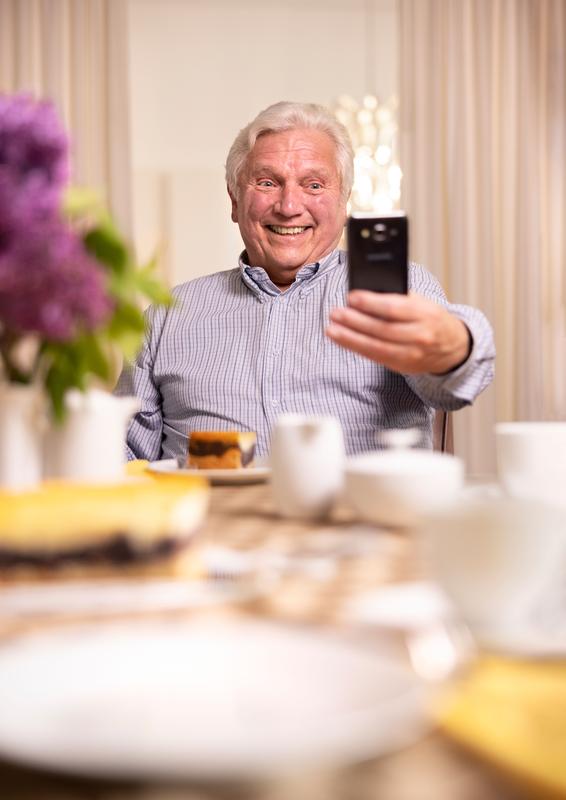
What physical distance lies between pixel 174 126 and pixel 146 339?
386cm

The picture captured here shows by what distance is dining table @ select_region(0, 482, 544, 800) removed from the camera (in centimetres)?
37

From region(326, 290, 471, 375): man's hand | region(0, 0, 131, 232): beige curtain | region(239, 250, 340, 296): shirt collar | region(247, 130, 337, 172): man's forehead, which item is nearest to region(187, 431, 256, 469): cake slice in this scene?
region(326, 290, 471, 375): man's hand

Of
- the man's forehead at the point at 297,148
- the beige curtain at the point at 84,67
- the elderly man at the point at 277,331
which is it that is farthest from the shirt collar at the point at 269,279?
the beige curtain at the point at 84,67

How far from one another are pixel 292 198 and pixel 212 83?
12.0 ft

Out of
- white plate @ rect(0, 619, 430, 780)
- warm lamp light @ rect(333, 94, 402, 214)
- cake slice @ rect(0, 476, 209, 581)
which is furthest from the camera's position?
warm lamp light @ rect(333, 94, 402, 214)

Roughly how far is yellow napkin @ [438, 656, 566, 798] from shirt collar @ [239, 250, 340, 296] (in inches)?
63.6

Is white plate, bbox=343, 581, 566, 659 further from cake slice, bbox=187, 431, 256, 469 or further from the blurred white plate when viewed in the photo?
cake slice, bbox=187, 431, 256, 469

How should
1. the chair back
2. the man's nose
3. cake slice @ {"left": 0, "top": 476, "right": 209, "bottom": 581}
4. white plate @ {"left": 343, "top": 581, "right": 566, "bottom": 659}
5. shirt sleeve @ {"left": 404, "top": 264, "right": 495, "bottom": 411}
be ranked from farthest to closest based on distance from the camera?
the man's nose < the chair back < shirt sleeve @ {"left": 404, "top": 264, "right": 495, "bottom": 411} < cake slice @ {"left": 0, "top": 476, "right": 209, "bottom": 581} < white plate @ {"left": 343, "top": 581, "right": 566, "bottom": 659}

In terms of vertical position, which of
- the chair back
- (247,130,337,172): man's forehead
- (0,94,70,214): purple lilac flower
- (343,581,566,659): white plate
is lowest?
the chair back

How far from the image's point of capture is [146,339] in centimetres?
208

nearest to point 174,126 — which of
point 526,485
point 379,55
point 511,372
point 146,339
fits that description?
point 379,55

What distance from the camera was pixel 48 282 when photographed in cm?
77

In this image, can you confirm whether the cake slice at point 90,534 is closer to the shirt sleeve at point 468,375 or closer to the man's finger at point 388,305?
the man's finger at point 388,305

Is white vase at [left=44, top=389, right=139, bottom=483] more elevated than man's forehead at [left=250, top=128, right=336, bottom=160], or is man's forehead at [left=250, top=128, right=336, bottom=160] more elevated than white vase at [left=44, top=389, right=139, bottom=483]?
man's forehead at [left=250, top=128, right=336, bottom=160]
